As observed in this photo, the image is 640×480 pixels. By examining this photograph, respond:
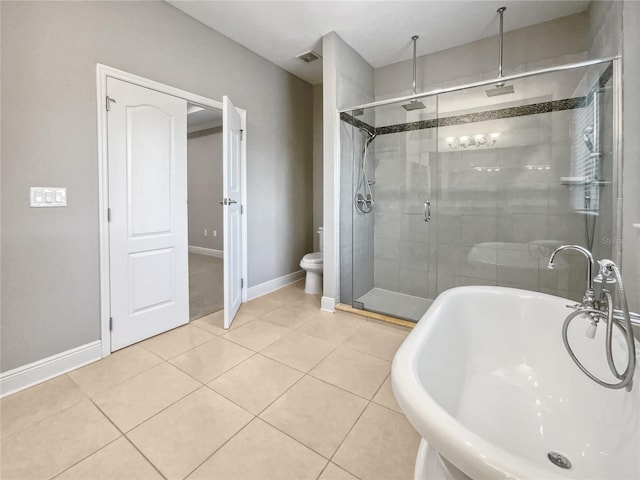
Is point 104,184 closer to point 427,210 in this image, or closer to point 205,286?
point 205,286

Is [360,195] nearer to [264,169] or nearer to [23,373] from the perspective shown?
[264,169]

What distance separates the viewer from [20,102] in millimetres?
1631

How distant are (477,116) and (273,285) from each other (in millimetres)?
2892

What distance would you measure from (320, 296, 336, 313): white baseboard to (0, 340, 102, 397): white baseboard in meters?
1.84

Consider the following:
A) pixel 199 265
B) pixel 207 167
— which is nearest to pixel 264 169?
pixel 199 265

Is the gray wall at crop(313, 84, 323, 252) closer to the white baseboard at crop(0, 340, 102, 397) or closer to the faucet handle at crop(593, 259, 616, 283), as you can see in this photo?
the white baseboard at crop(0, 340, 102, 397)

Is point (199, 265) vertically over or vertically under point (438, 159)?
under

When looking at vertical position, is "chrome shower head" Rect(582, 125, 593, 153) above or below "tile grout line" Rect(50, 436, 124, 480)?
above

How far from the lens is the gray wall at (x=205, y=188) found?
5551 millimetres

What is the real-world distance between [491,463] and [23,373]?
7.86 feet

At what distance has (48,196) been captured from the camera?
1754 mm

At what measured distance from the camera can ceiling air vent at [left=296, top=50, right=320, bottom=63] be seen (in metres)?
3.14

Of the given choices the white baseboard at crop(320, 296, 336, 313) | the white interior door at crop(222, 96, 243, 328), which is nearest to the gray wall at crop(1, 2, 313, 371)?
the white interior door at crop(222, 96, 243, 328)

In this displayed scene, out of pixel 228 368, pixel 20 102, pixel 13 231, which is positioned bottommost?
pixel 228 368
